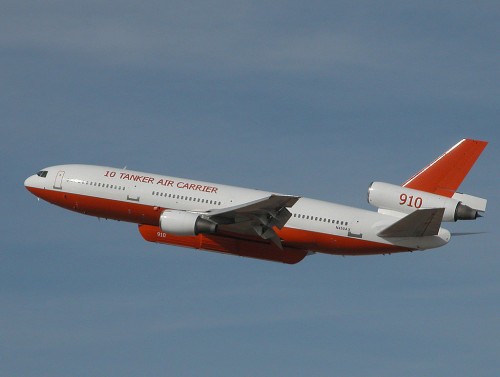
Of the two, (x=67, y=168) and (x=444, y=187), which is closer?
(x=444, y=187)

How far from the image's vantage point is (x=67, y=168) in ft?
251

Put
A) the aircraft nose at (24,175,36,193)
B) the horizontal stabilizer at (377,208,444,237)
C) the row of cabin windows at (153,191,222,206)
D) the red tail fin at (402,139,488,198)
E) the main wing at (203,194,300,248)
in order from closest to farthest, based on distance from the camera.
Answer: the horizontal stabilizer at (377,208,444,237) < the main wing at (203,194,300,248) < the red tail fin at (402,139,488,198) < the row of cabin windows at (153,191,222,206) < the aircraft nose at (24,175,36,193)

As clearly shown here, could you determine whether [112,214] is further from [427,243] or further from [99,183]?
[427,243]

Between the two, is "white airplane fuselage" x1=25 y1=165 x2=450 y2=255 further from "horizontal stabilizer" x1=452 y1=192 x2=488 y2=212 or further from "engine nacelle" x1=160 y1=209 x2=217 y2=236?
"engine nacelle" x1=160 y1=209 x2=217 y2=236

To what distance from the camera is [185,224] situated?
6881 centimetres

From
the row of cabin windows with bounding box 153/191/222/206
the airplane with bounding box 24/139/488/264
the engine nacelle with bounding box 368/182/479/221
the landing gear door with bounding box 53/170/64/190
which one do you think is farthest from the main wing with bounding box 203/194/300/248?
the landing gear door with bounding box 53/170/64/190

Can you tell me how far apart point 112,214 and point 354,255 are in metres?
16.7

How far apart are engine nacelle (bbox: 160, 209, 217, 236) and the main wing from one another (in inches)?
19.5

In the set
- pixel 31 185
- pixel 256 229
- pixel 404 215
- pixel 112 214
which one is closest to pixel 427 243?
pixel 404 215

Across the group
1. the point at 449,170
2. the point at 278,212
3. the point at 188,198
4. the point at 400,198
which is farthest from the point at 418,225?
the point at 188,198

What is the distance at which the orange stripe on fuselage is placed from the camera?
230 feet

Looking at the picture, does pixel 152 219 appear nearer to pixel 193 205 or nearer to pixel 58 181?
pixel 193 205

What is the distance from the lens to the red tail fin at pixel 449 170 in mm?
71125

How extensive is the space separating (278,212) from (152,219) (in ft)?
31.4
